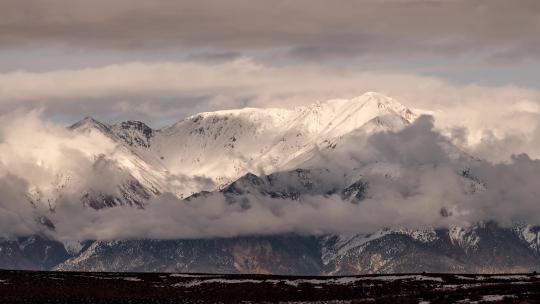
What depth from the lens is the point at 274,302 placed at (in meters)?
145

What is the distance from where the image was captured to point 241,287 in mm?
159125

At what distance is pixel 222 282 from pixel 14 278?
31.4 metres

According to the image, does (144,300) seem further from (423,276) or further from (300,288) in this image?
(423,276)

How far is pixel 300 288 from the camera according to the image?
518 ft

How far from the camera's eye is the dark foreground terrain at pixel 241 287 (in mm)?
146625

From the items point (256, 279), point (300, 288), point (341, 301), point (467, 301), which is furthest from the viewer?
point (256, 279)

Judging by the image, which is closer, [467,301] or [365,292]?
[467,301]

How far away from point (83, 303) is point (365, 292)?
3606 cm

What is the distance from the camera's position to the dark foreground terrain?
147m

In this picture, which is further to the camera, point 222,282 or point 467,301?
point 222,282

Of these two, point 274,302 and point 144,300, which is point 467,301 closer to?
point 274,302

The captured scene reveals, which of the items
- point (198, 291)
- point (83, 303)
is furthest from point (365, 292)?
point (83, 303)

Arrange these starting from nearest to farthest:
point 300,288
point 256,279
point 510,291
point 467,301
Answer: point 467,301 < point 510,291 < point 300,288 < point 256,279

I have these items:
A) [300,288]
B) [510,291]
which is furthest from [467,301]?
[300,288]
